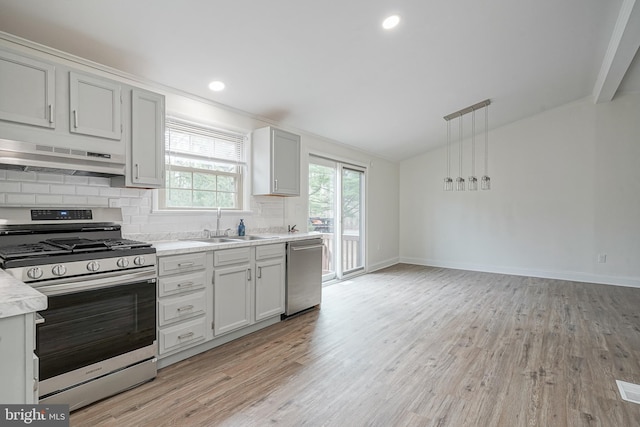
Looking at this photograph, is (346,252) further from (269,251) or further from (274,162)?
(269,251)

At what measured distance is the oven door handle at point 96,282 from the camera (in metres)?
1.88

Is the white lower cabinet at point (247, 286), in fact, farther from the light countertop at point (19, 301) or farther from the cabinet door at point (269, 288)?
the light countertop at point (19, 301)

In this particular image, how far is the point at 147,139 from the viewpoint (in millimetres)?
2680

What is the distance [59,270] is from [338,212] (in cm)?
422

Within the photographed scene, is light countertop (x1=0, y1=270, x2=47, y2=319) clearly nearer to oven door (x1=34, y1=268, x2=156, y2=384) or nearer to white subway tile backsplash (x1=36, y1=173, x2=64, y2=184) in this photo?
oven door (x1=34, y1=268, x2=156, y2=384)

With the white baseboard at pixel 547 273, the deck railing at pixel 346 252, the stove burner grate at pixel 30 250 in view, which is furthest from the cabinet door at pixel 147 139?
the white baseboard at pixel 547 273

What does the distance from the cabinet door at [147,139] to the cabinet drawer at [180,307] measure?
0.96 metres

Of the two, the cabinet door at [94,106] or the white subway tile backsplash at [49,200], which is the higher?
the cabinet door at [94,106]

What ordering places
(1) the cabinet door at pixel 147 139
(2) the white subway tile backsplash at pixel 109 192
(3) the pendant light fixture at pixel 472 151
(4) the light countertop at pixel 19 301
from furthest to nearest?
(3) the pendant light fixture at pixel 472 151, (2) the white subway tile backsplash at pixel 109 192, (1) the cabinet door at pixel 147 139, (4) the light countertop at pixel 19 301

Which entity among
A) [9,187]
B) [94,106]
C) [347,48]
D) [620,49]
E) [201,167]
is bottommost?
[9,187]

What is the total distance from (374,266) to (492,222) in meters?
2.46

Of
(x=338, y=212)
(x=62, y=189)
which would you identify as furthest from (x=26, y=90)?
(x=338, y=212)

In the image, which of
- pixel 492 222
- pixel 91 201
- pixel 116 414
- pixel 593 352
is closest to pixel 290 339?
pixel 116 414

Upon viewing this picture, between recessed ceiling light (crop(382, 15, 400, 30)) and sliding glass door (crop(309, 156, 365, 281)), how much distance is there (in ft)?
7.97
